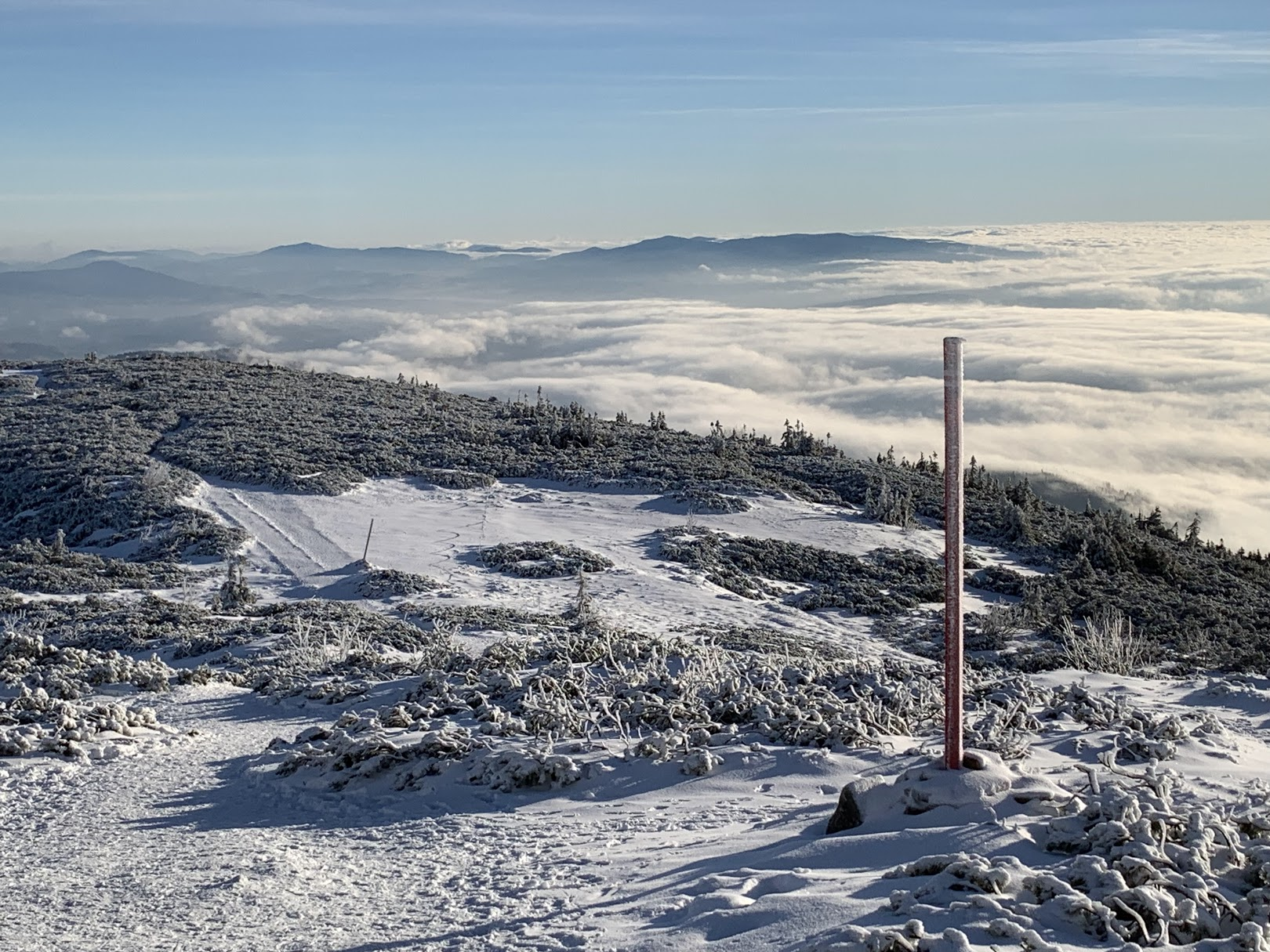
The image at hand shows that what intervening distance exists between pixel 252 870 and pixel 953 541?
407cm

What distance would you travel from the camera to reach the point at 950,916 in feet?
14.9

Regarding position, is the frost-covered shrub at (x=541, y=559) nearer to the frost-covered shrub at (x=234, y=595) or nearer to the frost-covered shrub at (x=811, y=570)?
the frost-covered shrub at (x=811, y=570)

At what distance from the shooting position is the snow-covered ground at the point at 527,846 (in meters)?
5.04

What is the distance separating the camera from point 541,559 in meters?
20.3

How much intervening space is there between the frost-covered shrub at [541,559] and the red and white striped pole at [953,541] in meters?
13.3

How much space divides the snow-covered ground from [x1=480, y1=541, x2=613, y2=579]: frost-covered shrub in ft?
26.2

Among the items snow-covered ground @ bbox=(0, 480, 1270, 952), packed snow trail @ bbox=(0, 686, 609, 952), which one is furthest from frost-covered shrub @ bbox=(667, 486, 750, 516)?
packed snow trail @ bbox=(0, 686, 609, 952)

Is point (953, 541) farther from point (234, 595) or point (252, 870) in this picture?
point (234, 595)

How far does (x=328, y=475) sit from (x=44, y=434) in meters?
8.84

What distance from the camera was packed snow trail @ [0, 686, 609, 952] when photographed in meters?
5.48

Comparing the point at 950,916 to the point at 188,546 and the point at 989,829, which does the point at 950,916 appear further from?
the point at 188,546

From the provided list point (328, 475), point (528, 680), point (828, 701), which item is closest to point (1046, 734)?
point (828, 701)

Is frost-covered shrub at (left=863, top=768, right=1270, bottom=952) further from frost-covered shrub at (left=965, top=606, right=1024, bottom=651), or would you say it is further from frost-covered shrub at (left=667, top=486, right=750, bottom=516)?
frost-covered shrub at (left=667, top=486, right=750, bottom=516)

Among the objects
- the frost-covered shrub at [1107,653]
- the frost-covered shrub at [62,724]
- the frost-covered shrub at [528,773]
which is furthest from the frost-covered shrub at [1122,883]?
the frost-covered shrub at [1107,653]
